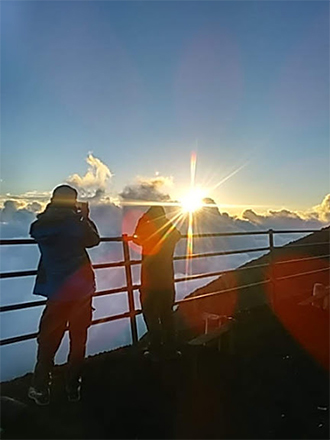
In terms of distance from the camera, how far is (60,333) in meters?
3.14

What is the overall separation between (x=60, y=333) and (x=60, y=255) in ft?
1.84

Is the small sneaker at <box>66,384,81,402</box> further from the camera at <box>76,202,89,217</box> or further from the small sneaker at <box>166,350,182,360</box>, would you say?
the camera at <box>76,202,89,217</box>

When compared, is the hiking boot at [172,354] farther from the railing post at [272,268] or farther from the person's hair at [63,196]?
the railing post at [272,268]

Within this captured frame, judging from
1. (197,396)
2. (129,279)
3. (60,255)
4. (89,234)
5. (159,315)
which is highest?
(89,234)

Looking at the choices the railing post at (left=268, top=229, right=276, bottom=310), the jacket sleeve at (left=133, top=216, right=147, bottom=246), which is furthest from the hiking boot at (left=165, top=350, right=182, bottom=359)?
the railing post at (left=268, top=229, right=276, bottom=310)

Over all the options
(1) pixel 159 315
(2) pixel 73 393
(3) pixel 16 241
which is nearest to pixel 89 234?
(3) pixel 16 241

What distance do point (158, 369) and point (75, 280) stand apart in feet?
4.26

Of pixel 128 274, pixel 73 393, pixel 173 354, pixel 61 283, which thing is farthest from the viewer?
pixel 128 274

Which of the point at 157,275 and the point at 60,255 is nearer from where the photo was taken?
the point at 60,255

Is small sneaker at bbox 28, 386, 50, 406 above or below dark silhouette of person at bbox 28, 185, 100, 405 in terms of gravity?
below

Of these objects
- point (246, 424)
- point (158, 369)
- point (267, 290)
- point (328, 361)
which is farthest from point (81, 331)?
point (267, 290)

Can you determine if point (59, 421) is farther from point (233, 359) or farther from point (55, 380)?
point (233, 359)

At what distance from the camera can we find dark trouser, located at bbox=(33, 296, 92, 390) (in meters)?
3.09

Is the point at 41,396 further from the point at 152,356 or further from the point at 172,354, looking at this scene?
the point at 172,354
